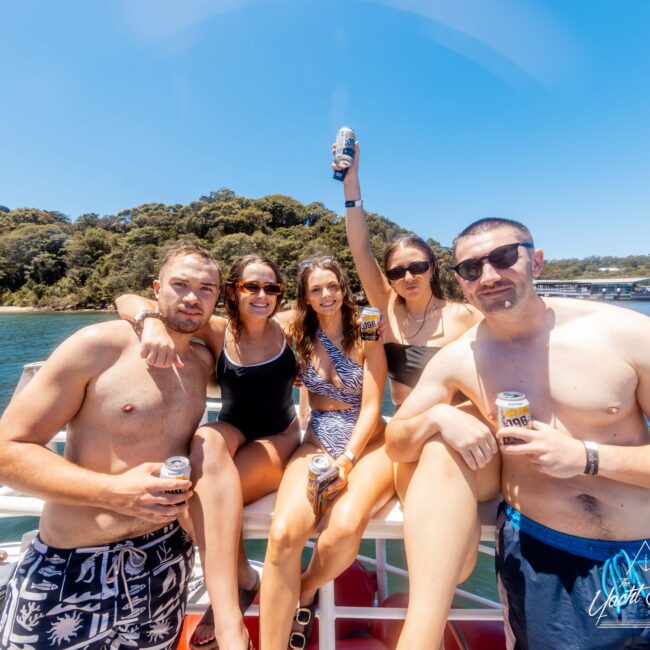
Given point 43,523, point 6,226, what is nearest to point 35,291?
point 6,226

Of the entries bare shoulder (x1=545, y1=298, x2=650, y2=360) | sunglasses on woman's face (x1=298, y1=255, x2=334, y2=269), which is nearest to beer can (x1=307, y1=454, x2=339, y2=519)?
bare shoulder (x1=545, y1=298, x2=650, y2=360)

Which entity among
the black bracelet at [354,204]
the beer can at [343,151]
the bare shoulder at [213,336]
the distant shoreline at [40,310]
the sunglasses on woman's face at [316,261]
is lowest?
the distant shoreline at [40,310]

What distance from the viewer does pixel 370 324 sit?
205cm

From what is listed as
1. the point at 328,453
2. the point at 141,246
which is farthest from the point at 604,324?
the point at 141,246

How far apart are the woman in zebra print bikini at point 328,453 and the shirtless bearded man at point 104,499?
0.21m

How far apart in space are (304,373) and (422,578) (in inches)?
49.7

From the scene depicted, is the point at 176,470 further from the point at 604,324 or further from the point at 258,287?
the point at 604,324

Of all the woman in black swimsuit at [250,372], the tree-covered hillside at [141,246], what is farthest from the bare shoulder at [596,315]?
the tree-covered hillside at [141,246]

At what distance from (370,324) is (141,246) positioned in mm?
45573

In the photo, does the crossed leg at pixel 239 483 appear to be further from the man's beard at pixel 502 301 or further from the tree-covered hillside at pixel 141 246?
the tree-covered hillside at pixel 141 246

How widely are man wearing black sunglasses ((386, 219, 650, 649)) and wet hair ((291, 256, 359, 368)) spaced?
2.94ft

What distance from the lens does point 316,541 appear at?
1.45m

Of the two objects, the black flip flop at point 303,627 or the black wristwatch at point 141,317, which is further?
the black wristwatch at point 141,317

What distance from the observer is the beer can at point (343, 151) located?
2.42m
